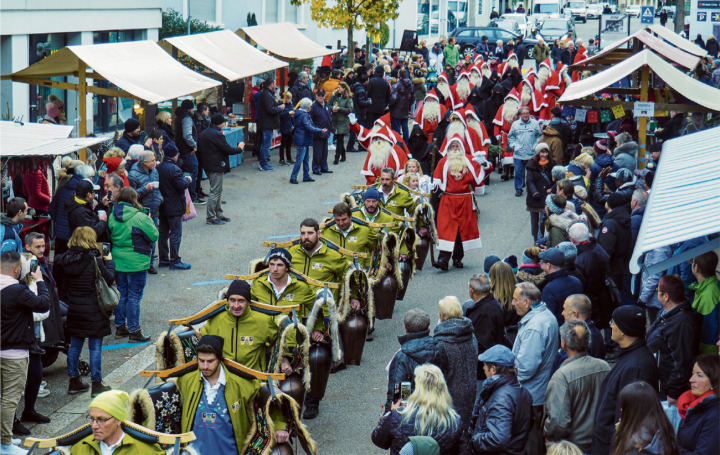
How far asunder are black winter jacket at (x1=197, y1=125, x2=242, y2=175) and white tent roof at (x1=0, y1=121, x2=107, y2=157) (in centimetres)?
434

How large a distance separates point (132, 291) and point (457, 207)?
499cm

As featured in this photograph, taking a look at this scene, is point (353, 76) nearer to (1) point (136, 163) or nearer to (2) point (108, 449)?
(1) point (136, 163)

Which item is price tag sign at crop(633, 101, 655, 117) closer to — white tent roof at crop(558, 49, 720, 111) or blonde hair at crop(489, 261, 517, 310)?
white tent roof at crop(558, 49, 720, 111)

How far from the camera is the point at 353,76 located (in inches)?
953

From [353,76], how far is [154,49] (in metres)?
7.80

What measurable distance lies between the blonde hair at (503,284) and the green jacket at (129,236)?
4048 millimetres

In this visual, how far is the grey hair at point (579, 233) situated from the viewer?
974 cm

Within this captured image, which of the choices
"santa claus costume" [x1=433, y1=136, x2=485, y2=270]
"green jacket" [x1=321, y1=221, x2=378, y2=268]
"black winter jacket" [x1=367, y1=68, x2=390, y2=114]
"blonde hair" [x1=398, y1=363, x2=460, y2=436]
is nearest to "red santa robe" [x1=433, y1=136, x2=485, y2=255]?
"santa claus costume" [x1=433, y1=136, x2=485, y2=270]

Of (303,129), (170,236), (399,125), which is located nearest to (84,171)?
(170,236)

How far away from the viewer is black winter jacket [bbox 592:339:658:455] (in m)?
6.53

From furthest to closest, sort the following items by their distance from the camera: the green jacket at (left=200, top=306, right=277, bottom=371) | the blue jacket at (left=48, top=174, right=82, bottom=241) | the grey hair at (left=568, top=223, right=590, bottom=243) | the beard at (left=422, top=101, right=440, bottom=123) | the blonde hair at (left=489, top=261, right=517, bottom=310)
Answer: the beard at (left=422, top=101, right=440, bottom=123)
the blue jacket at (left=48, top=174, right=82, bottom=241)
the grey hair at (left=568, top=223, right=590, bottom=243)
the blonde hair at (left=489, top=261, right=517, bottom=310)
the green jacket at (left=200, top=306, right=277, bottom=371)

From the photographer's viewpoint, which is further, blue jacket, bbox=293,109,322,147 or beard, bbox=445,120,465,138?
blue jacket, bbox=293,109,322,147

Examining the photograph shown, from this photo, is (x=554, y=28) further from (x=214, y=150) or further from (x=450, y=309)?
(x=450, y=309)

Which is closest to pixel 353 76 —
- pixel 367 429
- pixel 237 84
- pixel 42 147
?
pixel 237 84
